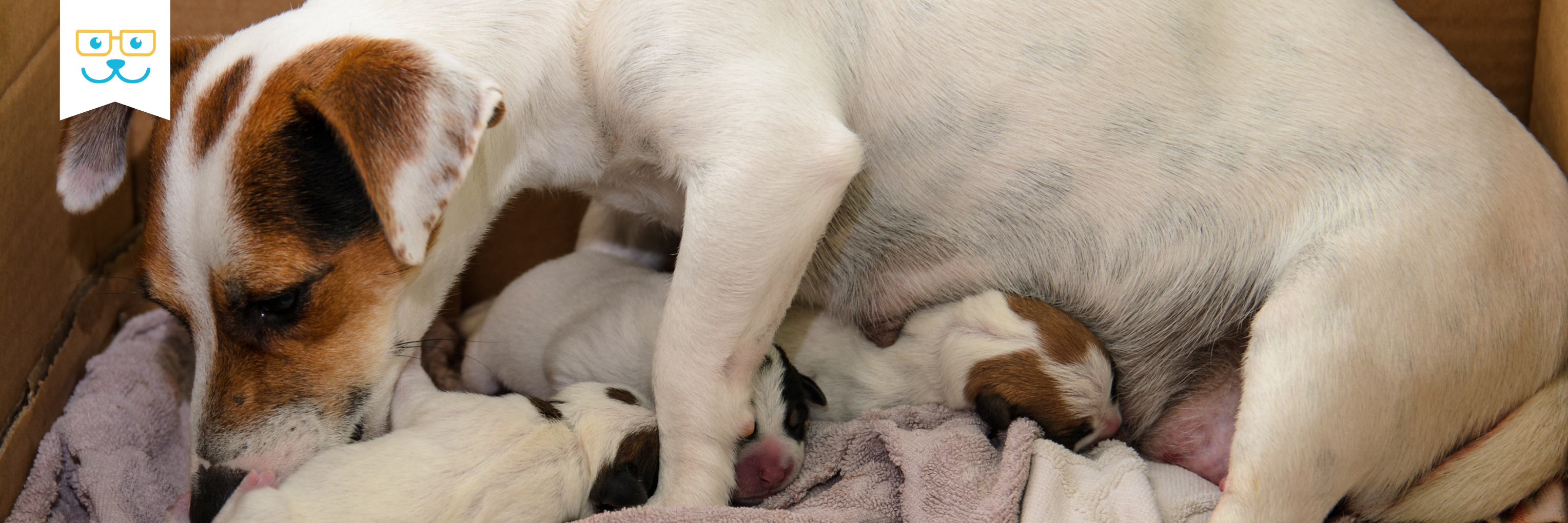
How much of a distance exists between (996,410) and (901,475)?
0.80 feet

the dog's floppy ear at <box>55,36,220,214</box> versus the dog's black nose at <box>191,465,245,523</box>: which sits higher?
the dog's floppy ear at <box>55,36,220,214</box>

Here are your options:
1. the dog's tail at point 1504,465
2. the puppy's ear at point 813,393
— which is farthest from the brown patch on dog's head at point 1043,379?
the dog's tail at point 1504,465

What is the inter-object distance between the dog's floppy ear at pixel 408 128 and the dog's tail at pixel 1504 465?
185 cm

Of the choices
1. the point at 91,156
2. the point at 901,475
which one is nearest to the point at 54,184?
the point at 91,156

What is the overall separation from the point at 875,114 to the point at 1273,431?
925mm

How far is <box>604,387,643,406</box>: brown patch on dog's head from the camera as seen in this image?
212 centimetres

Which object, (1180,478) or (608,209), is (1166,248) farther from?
(608,209)

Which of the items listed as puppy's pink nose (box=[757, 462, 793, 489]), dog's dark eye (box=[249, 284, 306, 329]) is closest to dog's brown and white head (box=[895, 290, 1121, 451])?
puppy's pink nose (box=[757, 462, 793, 489])

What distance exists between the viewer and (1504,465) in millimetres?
1924

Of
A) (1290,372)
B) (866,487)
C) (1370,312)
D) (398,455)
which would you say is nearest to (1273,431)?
(1290,372)

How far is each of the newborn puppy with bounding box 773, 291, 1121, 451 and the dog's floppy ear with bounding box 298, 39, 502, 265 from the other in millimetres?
1113

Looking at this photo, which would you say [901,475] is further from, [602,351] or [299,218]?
[299,218]

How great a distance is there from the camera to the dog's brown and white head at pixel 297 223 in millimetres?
1557

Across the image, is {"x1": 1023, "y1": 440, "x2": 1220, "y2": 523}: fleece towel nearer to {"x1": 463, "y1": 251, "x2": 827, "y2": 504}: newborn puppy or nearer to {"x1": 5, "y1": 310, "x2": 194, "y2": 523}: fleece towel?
{"x1": 463, "y1": 251, "x2": 827, "y2": 504}: newborn puppy
